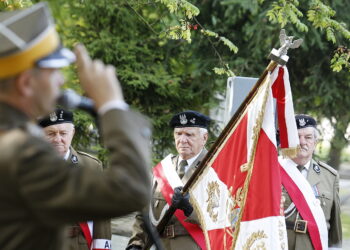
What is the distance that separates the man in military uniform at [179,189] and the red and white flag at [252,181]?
51 cm

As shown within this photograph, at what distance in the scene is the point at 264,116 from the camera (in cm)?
478

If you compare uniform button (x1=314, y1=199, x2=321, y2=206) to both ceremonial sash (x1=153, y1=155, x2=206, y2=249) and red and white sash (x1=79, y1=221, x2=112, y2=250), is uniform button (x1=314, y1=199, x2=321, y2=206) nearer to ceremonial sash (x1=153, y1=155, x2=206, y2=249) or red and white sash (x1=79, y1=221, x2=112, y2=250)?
ceremonial sash (x1=153, y1=155, x2=206, y2=249)

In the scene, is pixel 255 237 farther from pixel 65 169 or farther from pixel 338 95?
pixel 338 95

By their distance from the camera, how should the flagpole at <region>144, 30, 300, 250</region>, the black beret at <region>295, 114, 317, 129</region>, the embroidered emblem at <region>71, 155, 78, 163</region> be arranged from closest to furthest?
1. the flagpole at <region>144, 30, 300, 250</region>
2. the embroidered emblem at <region>71, 155, 78, 163</region>
3. the black beret at <region>295, 114, 317, 129</region>

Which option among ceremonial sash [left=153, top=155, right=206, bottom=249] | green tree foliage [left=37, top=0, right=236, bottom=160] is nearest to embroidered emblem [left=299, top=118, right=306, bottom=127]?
ceremonial sash [left=153, top=155, right=206, bottom=249]

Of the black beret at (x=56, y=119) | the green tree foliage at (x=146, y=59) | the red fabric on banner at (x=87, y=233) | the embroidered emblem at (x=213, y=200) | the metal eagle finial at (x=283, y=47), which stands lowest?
the red fabric on banner at (x=87, y=233)

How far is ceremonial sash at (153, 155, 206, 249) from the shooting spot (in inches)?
218

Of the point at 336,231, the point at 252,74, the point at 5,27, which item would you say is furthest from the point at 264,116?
the point at 252,74

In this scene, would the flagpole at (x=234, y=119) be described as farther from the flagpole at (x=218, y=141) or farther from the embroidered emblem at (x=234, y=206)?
the embroidered emblem at (x=234, y=206)

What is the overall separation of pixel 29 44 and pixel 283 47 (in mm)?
2645

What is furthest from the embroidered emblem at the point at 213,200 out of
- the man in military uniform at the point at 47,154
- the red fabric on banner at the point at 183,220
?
the man in military uniform at the point at 47,154

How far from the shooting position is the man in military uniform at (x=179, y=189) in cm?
556

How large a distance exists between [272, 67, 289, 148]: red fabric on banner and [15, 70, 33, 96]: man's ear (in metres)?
2.94

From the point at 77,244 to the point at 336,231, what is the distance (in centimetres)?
209
